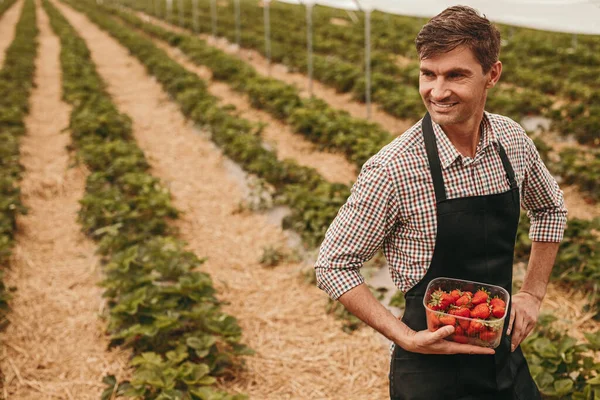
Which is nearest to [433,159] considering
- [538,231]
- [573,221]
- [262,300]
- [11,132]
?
[538,231]

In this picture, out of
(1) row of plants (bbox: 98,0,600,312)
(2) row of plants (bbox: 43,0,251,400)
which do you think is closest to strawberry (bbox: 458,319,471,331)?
(2) row of plants (bbox: 43,0,251,400)

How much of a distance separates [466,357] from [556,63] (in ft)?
34.4

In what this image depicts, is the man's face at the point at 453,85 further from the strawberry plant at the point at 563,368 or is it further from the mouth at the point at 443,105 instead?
the strawberry plant at the point at 563,368

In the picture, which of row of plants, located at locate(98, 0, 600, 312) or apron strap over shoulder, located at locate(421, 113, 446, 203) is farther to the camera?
row of plants, located at locate(98, 0, 600, 312)

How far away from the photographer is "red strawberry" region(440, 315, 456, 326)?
1516 millimetres

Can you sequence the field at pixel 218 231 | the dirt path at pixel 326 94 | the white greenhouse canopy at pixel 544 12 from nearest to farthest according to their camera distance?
1. the field at pixel 218 231
2. the white greenhouse canopy at pixel 544 12
3. the dirt path at pixel 326 94

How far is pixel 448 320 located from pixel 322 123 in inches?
248

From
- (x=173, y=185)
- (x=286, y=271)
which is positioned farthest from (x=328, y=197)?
(x=173, y=185)

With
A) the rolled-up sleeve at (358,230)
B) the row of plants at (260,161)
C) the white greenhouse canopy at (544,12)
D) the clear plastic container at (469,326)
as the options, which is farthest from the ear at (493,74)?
the row of plants at (260,161)

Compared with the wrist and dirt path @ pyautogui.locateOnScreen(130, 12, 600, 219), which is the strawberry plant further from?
dirt path @ pyautogui.locateOnScreen(130, 12, 600, 219)

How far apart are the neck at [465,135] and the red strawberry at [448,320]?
18.4 inches

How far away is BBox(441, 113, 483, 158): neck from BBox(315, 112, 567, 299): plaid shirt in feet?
0.07

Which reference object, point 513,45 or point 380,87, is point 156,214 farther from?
point 513,45

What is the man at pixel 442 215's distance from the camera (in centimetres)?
154
